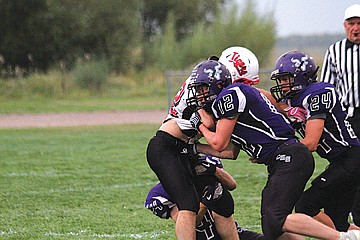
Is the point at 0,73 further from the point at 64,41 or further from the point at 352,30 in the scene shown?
the point at 352,30

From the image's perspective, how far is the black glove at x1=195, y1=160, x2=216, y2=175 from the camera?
5090 mm

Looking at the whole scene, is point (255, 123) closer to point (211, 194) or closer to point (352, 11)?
point (211, 194)

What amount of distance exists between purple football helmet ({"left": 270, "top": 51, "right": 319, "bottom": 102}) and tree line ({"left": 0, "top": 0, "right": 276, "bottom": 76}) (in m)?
20.6

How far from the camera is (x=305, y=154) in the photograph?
15.5ft

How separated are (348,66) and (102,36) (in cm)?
2253

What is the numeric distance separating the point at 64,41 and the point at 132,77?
3.32 m

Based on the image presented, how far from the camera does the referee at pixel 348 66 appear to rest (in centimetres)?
612

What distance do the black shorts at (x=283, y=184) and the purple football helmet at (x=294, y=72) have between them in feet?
1.33

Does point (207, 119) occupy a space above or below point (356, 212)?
above

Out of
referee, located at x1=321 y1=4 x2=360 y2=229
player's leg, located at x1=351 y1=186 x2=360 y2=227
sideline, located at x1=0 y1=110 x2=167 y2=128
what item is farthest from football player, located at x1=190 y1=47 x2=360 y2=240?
sideline, located at x1=0 y1=110 x2=167 y2=128

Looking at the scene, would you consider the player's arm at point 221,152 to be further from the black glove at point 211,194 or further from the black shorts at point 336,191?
the black shorts at point 336,191

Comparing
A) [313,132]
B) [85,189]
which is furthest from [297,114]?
[85,189]

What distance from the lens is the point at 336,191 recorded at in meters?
5.24

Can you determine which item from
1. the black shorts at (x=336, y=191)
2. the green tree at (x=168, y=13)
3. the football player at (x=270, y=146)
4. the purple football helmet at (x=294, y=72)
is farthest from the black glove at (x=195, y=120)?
the green tree at (x=168, y=13)
